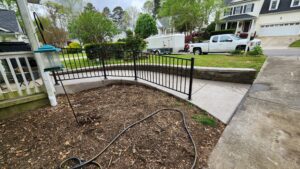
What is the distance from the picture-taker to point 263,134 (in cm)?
227

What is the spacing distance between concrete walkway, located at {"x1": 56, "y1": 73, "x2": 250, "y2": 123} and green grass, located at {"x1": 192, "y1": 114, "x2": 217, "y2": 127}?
0.18 m

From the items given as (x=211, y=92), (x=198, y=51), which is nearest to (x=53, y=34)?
(x=198, y=51)

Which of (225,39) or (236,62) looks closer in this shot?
(236,62)

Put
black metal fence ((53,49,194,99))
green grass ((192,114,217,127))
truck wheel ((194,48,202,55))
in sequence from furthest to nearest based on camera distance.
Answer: truck wheel ((194,48,202,55)) → black metal fence ((53,49,194,99)) → green grass ((192,114,217,127))

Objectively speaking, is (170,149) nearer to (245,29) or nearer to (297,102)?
(297,102)

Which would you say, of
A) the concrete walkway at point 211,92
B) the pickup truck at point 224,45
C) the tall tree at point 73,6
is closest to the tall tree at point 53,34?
the tall tree at point 73,6

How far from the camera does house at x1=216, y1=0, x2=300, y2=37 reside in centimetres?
1866

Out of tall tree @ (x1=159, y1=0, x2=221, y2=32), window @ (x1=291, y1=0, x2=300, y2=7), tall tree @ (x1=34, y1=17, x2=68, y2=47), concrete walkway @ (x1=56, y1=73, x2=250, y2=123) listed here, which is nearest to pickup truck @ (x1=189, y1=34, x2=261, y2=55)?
concrete walkway @ (x1=56, y1=73, x2=250, y2=123)

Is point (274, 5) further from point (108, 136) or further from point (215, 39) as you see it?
point (108, 136)

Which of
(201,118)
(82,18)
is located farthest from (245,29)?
(201,118)

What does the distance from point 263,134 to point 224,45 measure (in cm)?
976

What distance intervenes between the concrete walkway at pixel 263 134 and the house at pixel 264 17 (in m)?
21.0

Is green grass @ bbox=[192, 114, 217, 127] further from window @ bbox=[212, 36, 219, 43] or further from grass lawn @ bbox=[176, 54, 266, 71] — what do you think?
window @ bbox=[212, 36, 219, 43]

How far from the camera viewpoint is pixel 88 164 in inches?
73.6
